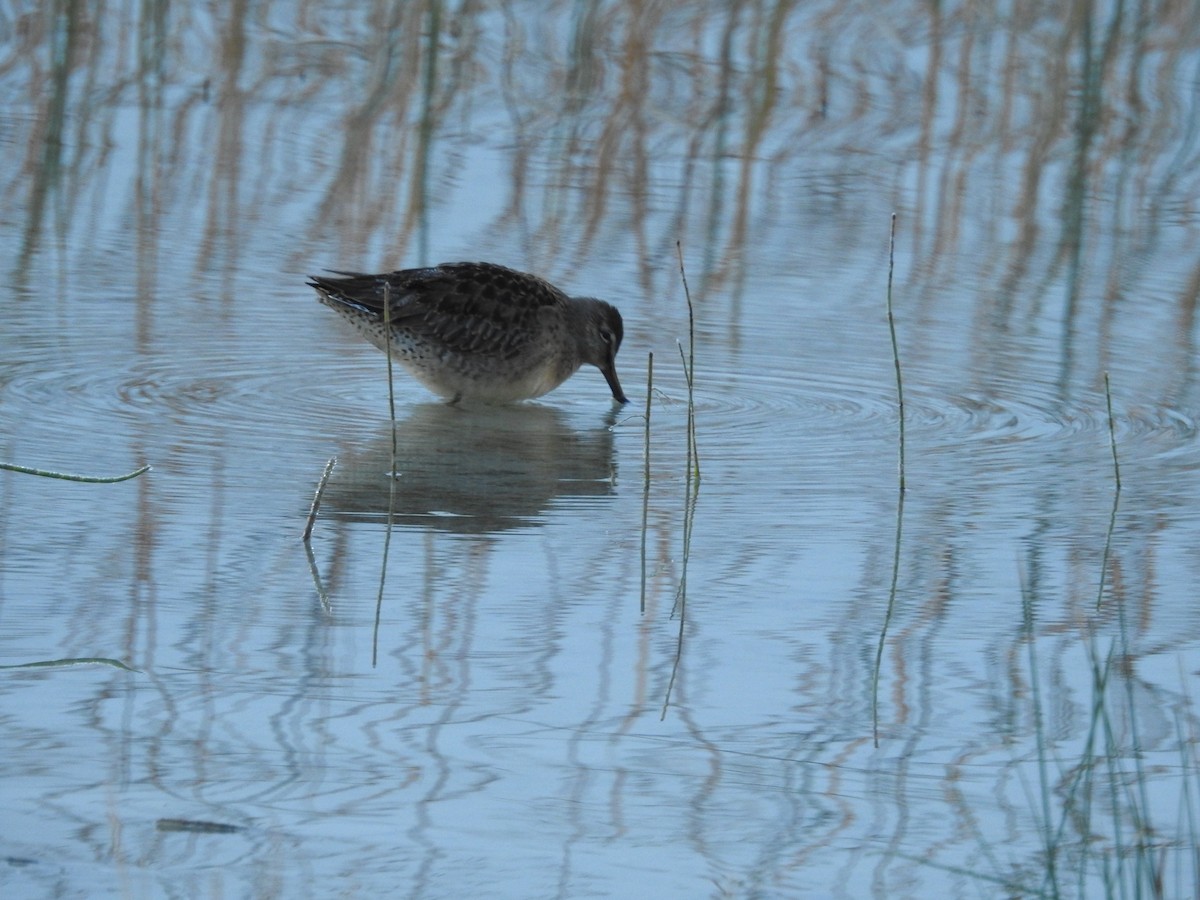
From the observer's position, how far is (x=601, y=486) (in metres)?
5.92

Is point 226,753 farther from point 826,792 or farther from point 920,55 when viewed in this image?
point 920,55

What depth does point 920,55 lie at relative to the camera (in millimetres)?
12688

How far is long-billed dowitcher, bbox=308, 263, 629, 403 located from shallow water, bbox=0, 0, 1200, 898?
Result: 143mm

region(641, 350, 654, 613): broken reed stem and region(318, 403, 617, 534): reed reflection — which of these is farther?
region(318, 403, 617, 534): reed reflection

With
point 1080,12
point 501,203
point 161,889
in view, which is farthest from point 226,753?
point 1080,12

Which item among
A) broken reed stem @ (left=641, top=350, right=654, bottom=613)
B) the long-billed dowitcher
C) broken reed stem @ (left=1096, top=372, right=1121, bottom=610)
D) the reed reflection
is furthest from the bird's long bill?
broken reed stem @ (left=1096, top=372, right=1121, bottom=610)

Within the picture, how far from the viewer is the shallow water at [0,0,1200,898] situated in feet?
11.9

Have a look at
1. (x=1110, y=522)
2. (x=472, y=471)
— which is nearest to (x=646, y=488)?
(x=472, y=471)

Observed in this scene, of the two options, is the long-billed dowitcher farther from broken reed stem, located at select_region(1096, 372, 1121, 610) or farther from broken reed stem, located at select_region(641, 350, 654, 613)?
broken reed stem, located at select_region(1096, 372, 1121, 610)

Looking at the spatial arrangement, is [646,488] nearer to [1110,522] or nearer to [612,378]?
[1110,522]

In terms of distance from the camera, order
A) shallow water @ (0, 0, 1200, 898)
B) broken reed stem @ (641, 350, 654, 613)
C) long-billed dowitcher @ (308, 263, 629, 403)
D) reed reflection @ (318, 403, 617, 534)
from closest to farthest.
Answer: shallow water @ (0, 0, 1200, 898) < broken reed stem @ (641, 350, 654, 613) < reed reflection @ (318, 403, 617, 534) < long-billed dowitcher @ (308, 263, 629, 403)

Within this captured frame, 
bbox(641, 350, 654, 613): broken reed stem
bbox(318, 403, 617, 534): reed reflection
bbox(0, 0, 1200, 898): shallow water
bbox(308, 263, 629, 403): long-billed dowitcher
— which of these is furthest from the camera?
bbox(308, 263, 629, 403): long-billed dowitcher

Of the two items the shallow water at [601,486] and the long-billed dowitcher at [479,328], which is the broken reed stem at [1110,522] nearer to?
the shallow water at [601,486]

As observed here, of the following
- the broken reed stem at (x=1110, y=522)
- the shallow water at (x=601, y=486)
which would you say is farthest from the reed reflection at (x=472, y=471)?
the broken reed stem at (x=1110, y=522)
